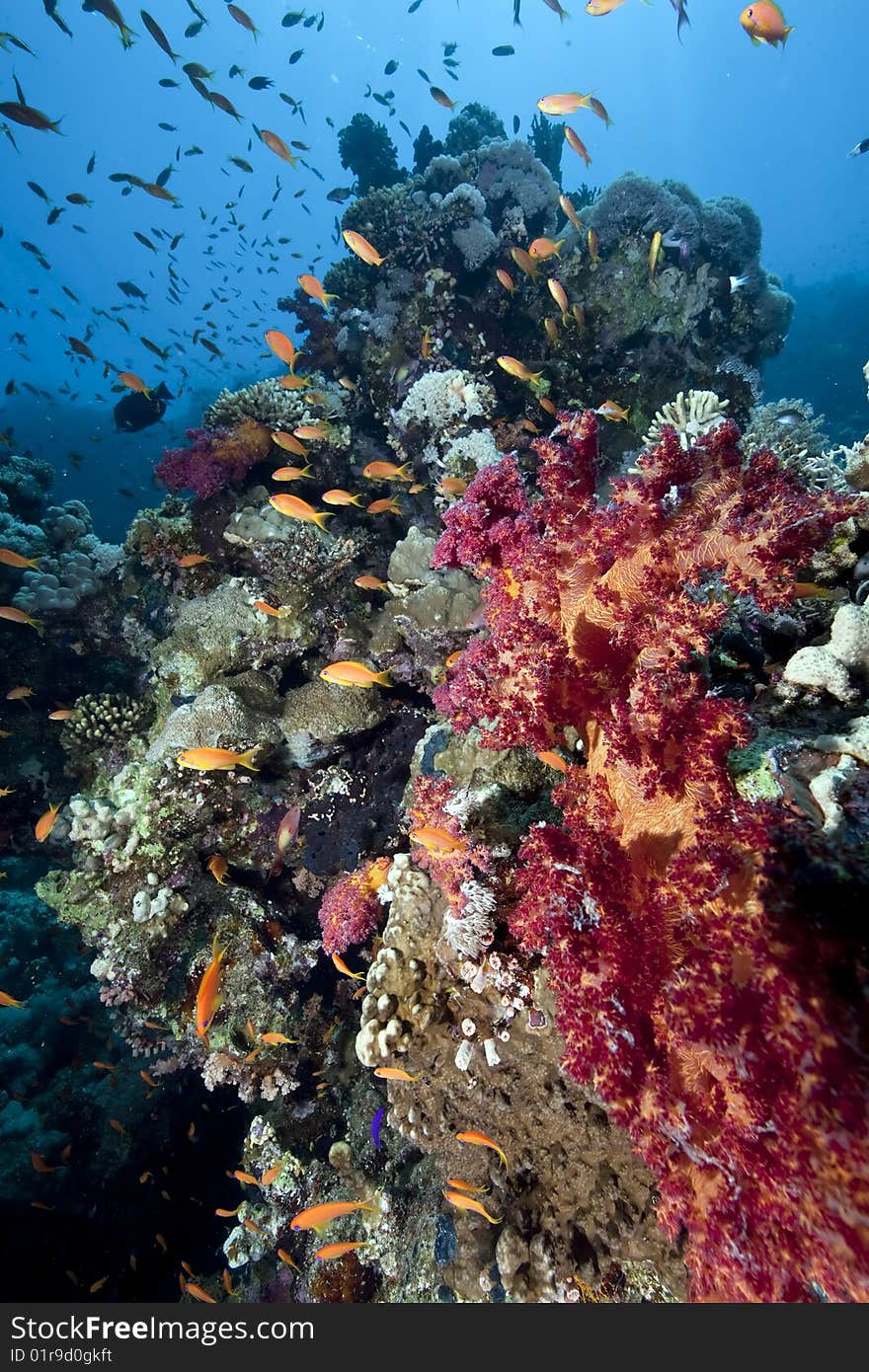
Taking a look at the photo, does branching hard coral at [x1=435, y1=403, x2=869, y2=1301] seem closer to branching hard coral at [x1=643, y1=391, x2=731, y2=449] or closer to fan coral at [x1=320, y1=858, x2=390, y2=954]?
fan coral at [x1=320, y1=858, x2=390, y2=954]

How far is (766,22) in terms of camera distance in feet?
17.7

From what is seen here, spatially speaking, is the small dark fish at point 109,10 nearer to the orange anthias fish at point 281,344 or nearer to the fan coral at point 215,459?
the orange anthias fish at point 281,344

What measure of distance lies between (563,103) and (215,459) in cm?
584

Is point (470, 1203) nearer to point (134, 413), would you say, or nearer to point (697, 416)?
point (697, 416)

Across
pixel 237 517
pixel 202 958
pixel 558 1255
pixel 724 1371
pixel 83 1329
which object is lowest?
pixel 83 1329

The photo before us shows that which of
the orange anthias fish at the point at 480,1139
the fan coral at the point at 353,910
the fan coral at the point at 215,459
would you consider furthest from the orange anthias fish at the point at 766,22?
the orange anthias fish at the point at 480,1139

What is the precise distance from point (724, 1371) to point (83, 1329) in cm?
304

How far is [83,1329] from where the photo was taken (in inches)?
114

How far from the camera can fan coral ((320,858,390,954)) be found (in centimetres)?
438

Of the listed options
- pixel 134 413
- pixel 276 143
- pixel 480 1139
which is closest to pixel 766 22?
pixel 276 143

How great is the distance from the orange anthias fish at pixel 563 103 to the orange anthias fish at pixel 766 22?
1803 mm

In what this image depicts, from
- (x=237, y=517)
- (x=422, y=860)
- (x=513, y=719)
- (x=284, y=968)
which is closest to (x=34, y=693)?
(x=237, y=517)

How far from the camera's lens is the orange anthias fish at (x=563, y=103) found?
6.75 metres

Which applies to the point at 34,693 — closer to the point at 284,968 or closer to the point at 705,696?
the point at 284,968
